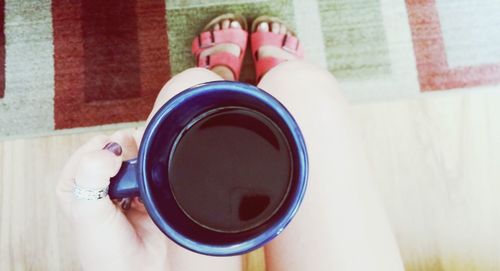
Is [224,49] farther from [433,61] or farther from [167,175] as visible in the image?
[167,175]

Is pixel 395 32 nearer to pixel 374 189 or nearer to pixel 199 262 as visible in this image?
pixel 374 189

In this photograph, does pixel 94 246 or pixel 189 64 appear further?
pixel 189 64

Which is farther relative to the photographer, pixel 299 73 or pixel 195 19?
pixel 195 19

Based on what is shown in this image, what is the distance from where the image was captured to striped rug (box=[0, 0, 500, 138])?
1.04 metres

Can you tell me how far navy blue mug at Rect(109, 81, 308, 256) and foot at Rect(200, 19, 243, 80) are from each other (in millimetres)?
531

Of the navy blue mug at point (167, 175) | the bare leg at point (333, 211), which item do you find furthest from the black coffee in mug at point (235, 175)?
the bare leg at point (333, 211)

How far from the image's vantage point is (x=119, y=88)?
1.06 meters

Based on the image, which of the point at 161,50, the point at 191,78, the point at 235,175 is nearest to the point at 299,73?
the point at 191,78

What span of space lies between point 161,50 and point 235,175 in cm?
62

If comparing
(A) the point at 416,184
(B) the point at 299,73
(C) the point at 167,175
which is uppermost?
(B) the point at 299,73

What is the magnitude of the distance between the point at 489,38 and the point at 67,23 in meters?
0.89

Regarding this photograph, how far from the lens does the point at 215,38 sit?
106cm

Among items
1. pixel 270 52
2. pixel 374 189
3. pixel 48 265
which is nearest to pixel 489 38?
pixel 270 52

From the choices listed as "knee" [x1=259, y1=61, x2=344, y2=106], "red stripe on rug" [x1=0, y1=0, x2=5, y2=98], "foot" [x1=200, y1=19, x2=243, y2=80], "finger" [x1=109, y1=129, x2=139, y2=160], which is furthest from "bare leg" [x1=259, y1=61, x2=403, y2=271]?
"red stripe on rug" [x1=0, y1=0, x2=5, y2=98]
